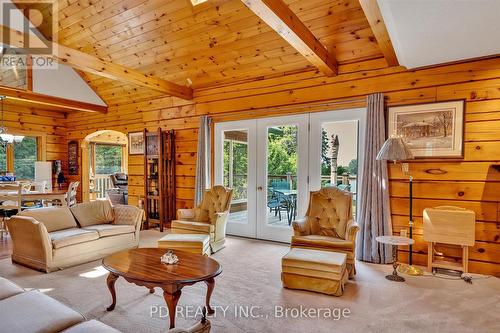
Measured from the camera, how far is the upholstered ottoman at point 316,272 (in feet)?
9.20

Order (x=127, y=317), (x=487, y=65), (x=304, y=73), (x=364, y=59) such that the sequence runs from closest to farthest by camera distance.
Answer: (x=127, y=317) < (x=487, y=65) < (x=364, y=59) < (x=304, y=73)

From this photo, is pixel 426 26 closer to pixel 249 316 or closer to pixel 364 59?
pixel 364 59

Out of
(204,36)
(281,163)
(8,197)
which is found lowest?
(8,197)

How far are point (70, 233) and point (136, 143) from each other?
A: 3.31 m

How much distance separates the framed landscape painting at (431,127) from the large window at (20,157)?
8.47 meters

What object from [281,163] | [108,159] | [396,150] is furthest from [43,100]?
[396,150]

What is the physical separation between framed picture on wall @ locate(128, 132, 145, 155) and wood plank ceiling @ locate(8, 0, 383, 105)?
160cm

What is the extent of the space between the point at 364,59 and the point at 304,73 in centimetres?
88

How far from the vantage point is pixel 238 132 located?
17.5 ft

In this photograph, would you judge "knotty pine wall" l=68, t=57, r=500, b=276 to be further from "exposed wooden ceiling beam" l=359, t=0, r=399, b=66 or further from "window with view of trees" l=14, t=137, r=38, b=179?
"window with view of trees" l=14, t=137, r=38, b=179

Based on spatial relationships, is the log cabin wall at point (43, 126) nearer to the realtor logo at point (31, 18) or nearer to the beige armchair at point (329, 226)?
the realtor logo at point (31, 18)

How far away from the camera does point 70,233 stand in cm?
376

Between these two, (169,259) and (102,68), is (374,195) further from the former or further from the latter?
(102,68)

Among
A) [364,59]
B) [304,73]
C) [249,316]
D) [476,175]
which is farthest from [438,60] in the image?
[249,316]
